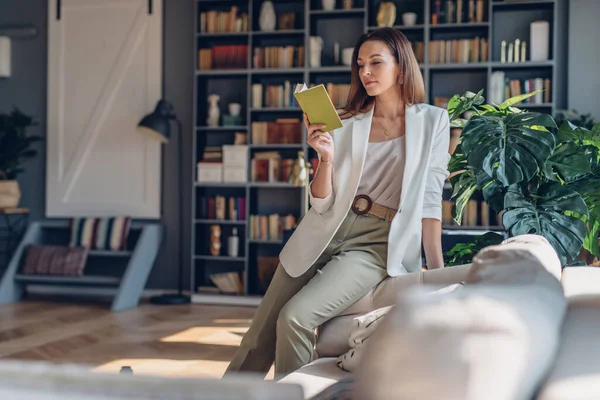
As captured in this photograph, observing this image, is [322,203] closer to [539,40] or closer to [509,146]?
[509,146]

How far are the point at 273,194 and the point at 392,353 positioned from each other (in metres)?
6.42

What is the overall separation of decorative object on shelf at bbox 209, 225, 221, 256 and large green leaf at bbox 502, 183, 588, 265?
4.48 metres

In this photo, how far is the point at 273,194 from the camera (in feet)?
23.6

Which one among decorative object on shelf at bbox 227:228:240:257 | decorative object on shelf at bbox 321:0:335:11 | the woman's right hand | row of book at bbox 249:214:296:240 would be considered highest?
decorative object on shelf at bbox 321:0:335:11

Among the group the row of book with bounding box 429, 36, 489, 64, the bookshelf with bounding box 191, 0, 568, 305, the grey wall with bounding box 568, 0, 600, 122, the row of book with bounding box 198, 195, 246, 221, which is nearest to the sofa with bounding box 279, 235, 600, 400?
the bookshelf with bounding box 191, 0, 568, 305

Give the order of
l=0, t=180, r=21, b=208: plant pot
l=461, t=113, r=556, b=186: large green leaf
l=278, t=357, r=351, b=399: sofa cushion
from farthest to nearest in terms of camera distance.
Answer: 1. l=0, t=180, r=21, b=208: plant pot
2. l=461, t=113, r=556, b=186: large green leaf
3. l=278, t=357, r=351, b=399: sofa cushion

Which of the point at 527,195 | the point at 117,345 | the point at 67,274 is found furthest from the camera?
the point at 67,274

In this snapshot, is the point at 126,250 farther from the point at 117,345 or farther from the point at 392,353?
the point at 392,353

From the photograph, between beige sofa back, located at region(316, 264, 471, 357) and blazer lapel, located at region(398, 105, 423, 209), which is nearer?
beige sofa back, located at region(316, 264, 471, 357)

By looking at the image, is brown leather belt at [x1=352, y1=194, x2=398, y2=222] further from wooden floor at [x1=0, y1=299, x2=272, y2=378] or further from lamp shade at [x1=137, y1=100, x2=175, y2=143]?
lamp shade at [x1=137, y1=100, x2=175, y2=143]

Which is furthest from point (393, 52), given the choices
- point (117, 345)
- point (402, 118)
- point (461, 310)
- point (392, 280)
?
point (117, 345)

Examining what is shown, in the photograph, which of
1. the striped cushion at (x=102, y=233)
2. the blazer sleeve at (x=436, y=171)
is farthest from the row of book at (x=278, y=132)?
the blazer sleeve at (x=436, y=171)

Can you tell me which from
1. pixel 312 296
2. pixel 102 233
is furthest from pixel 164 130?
pixel 312 296

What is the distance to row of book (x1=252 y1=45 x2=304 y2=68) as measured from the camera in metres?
6.91
